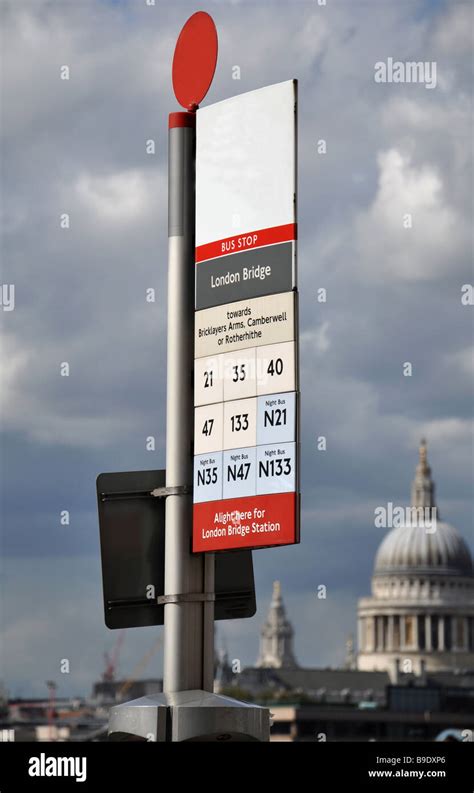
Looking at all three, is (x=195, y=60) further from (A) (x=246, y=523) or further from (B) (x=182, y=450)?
(A) (x=246, y=523)

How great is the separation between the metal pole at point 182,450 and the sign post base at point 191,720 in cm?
39

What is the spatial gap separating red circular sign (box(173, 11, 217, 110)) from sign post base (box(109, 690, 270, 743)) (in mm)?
6497

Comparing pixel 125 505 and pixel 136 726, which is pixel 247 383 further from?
pixel 136 726

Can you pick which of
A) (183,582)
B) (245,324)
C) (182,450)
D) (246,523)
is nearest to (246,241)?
(245,324)

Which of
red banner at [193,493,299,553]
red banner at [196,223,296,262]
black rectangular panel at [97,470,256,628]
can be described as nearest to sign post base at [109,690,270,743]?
black rectangular panel at [97,470,256,628]

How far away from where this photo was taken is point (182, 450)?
1839 centimetres

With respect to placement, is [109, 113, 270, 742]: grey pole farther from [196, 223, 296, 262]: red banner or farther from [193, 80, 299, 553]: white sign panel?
[196, 223, 296, 262]: red banner

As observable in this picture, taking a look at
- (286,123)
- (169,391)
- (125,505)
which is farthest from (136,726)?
(286,123)

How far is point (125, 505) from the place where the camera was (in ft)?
61.0

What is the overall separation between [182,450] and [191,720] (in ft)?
9.39

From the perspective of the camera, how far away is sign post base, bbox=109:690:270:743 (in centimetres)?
1728

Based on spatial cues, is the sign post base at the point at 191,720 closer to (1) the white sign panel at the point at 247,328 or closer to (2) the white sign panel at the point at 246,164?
(1) the white sign panel at the point at 247,328
